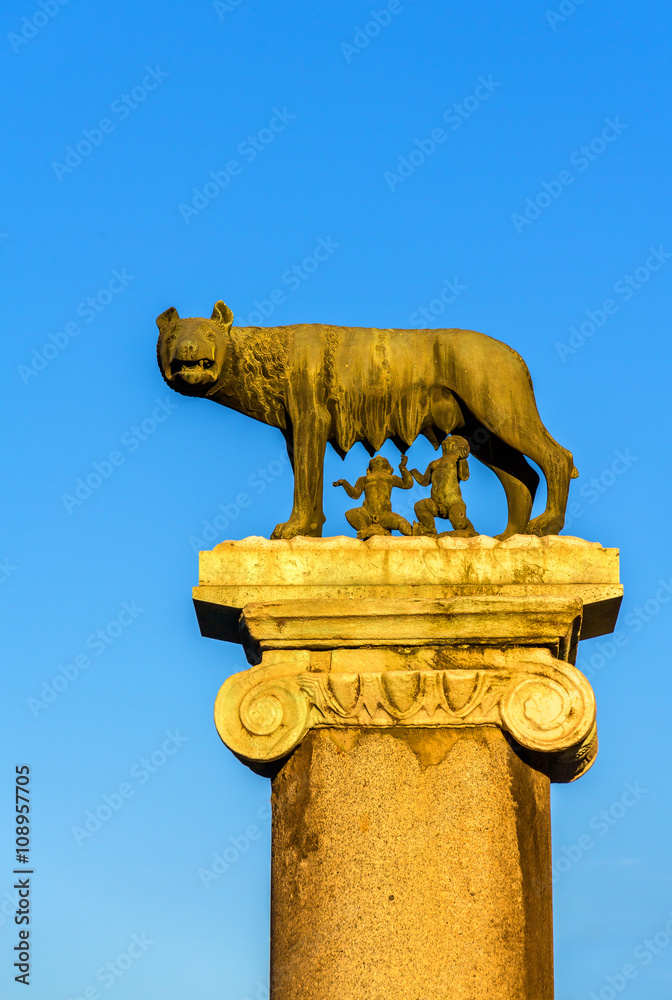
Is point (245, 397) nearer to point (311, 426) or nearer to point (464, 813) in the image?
point (311, 426)

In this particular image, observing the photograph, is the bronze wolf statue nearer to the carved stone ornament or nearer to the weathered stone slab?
the weathered stone slab

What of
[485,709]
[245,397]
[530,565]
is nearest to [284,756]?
[485,709]

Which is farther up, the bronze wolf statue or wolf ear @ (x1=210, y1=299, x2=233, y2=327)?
wolf ear @ (x1=210, y1=299, x2=233, y2=327)

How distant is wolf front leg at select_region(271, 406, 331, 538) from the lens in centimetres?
826

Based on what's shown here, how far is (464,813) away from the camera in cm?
712

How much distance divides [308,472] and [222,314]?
1.24 meters

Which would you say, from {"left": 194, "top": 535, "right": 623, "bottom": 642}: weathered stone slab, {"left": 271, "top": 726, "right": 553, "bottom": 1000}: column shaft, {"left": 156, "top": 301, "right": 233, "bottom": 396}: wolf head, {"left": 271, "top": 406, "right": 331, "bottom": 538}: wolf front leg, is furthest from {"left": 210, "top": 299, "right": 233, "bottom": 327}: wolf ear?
{"left": 271, "top": 726, "right": 553, "bottom": 1000}: column shaft

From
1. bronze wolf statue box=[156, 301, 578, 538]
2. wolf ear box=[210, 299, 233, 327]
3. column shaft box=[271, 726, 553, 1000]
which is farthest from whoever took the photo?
wolf ear box=[210, 299, 233, 327]

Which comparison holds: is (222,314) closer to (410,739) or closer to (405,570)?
(405,570)

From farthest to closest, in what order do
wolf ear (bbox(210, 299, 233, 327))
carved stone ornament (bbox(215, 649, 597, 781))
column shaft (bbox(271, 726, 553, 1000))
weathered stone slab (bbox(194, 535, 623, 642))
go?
wolf ear (bbox(210, 299, 233, 327))
weathered stone slab (bbox(194, 535, 623, 642))
carved stone ornament (bbox(215, 649, 597, 781))
column shaft (bbox(271, 726, 553, 1000))

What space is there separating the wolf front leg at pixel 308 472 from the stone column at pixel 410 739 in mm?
441

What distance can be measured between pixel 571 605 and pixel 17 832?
244 inches

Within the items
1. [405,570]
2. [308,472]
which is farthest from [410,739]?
[308,472]

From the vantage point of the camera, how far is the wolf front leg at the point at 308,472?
27.1 ft
